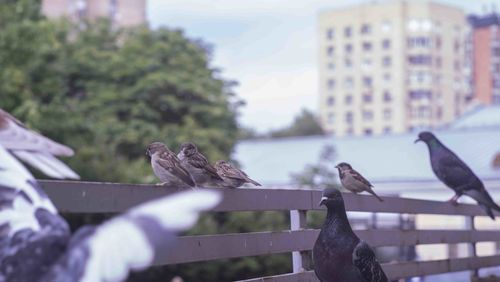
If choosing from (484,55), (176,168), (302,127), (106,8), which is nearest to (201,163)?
(176,168)

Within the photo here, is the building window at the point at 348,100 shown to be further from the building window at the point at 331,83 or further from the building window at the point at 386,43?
the building window at the point at 386,43

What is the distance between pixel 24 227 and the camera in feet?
10.5

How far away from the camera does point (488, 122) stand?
5694 cm

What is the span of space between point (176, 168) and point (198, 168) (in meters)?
0.44

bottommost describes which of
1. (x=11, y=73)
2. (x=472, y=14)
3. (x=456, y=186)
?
(x=456, y=186)

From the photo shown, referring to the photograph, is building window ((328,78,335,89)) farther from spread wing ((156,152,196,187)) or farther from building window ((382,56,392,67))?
spread wing ((156,152,196,187))

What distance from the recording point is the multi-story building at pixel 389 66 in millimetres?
120875

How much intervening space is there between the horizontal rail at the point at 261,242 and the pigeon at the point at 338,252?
559 millimetres

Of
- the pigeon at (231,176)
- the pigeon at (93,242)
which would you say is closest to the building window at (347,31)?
the pigeon at (231,176)

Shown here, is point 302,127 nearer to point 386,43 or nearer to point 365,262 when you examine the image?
point 386,43

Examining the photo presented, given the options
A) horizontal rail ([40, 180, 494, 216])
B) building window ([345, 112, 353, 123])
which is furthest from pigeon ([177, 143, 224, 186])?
building window ([345, 112, 353, 123])

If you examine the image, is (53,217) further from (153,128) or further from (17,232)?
(153,128)

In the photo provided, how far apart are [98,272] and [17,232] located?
38cm

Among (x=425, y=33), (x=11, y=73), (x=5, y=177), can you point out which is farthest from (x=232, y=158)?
(x=425, y=33)
